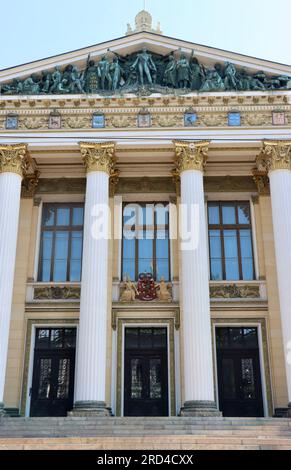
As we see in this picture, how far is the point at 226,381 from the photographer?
65.6 feet

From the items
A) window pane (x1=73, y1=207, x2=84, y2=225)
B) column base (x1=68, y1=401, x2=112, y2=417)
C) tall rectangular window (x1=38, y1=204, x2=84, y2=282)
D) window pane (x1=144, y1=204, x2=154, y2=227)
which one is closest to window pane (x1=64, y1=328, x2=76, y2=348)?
A: tall rectangular window (x1=38, y1=204, x2=84, y2=282)

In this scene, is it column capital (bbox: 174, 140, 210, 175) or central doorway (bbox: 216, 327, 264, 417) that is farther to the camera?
column capital (bbox: 174, 140, 210, 175)

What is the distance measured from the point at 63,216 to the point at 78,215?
0.58m

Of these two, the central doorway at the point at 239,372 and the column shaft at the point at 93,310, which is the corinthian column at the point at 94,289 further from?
the central doorway at the point at 239,372

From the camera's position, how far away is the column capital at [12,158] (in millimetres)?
19719

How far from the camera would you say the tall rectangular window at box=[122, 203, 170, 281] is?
2144 cm

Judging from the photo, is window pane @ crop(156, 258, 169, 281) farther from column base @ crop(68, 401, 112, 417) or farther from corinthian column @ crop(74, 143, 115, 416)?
column base @ crop(68, 401, 112, 417)

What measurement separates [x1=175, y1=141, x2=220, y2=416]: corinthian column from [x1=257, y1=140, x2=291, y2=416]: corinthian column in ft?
7.46

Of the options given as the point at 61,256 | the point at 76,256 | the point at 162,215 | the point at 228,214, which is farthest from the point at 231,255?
the point at 61,256

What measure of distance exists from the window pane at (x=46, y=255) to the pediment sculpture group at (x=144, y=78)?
5271 millimetres

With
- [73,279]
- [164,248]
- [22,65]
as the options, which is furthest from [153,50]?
[73,279]

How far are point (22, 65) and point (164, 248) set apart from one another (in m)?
8.41

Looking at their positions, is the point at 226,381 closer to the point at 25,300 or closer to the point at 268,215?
the point at 268,215

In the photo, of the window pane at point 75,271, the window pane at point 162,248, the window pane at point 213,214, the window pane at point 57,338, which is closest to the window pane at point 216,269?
the window pane at point 213,214
